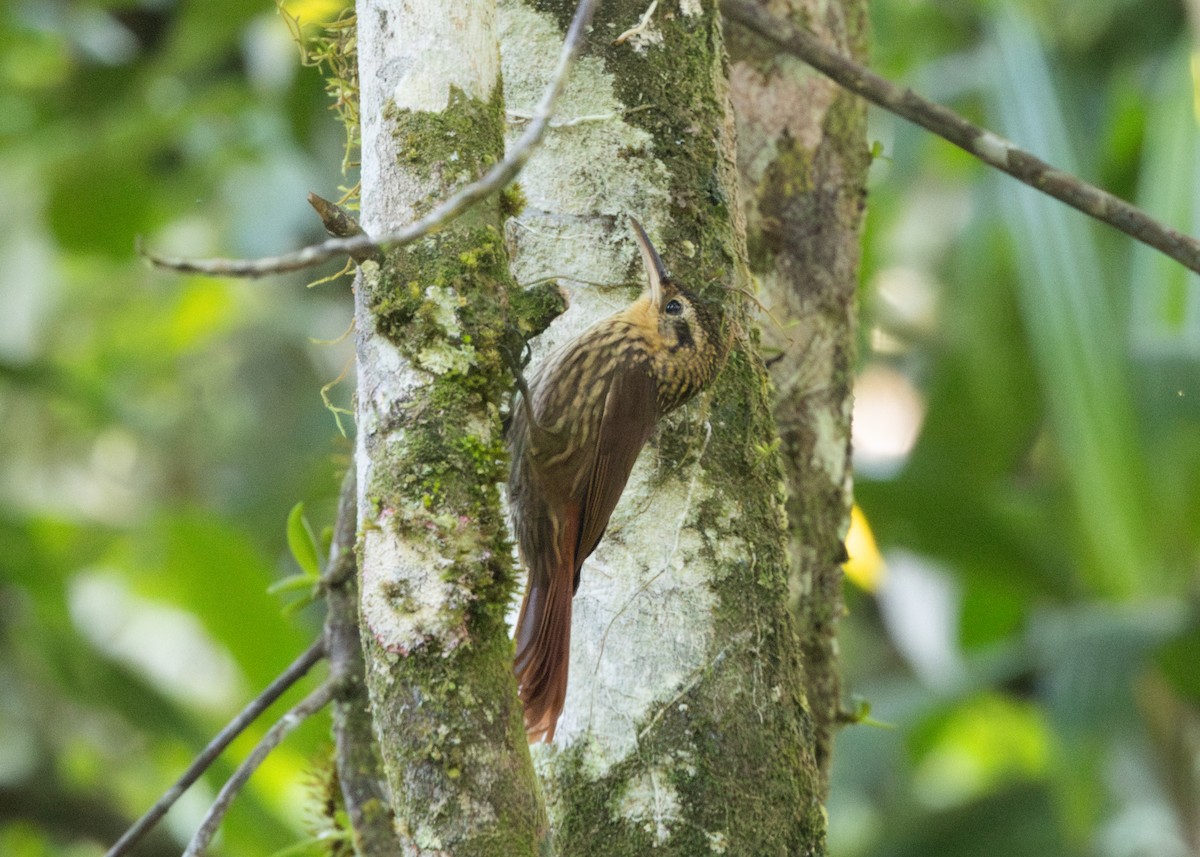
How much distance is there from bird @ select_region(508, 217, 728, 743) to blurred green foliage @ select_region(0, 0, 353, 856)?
1.39 m

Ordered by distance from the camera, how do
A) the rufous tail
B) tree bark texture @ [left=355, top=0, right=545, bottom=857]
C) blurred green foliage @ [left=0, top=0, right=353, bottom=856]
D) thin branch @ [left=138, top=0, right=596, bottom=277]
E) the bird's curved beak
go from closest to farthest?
thin branch @ [left=138, top=0, right=596, bottom=277], tree bark texture @ [left=355, top=0, right=545, bottom=857], the rufous tail, the bird's curved beak, blurred green foliage @ [left=0, top=0, right=353, bottom=856]

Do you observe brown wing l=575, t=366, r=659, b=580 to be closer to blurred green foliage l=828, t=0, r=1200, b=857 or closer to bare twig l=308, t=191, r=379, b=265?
bare twig l=308, t=191, r=379, b=265

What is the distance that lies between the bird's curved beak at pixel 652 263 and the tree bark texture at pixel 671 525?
Answer: 26 mm

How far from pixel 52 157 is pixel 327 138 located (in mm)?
1245

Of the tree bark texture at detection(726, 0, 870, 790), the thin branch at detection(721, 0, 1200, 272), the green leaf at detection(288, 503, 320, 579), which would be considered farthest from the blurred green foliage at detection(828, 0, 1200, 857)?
the green leaf at detection(288, 503, 320, 579)

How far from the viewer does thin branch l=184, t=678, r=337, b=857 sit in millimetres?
1674

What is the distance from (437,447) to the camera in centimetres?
144

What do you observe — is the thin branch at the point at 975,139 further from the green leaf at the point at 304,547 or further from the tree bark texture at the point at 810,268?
the green leaf at the point at 304,547

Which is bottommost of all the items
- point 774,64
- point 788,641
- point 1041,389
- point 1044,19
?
point 788,641

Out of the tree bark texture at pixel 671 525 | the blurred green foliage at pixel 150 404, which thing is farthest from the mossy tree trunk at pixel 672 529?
the blurred green foliage at pixel 150 404

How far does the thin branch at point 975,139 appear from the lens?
Result: 2086 mm

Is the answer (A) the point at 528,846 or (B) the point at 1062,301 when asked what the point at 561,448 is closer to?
(A) the point at 528,846

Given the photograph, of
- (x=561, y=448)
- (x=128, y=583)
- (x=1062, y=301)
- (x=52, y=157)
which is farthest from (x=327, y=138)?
(x=561, y=448)

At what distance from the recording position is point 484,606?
55.1 inches
